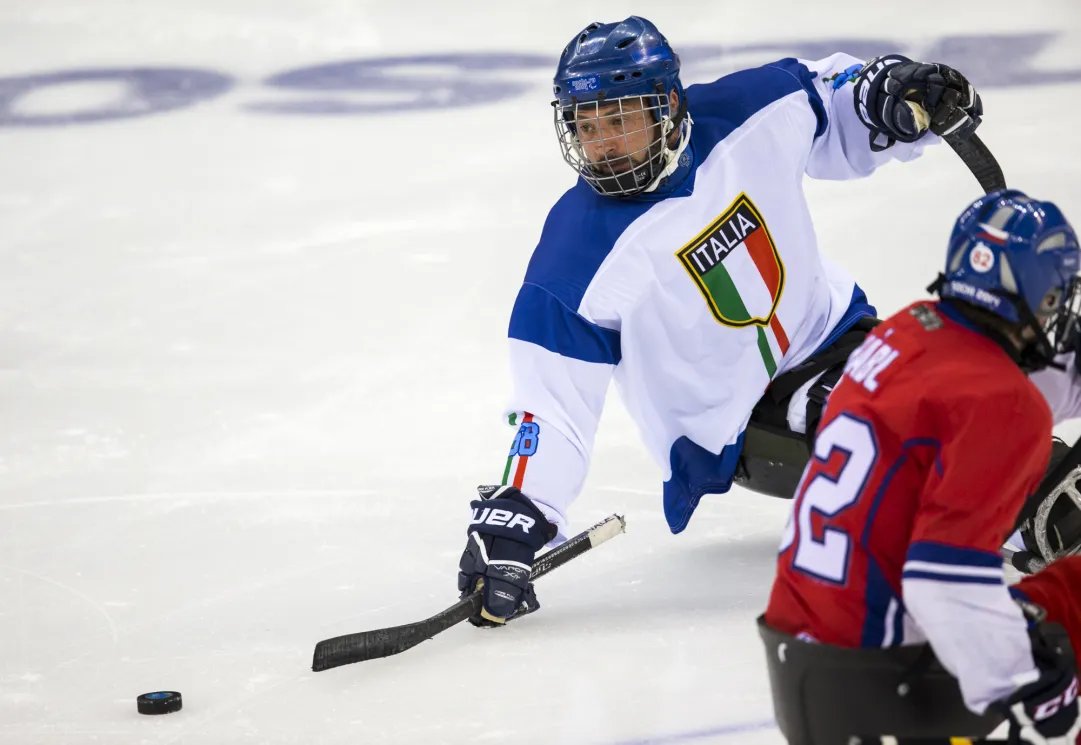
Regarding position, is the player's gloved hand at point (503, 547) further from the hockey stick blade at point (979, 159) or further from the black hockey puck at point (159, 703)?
the hockey stick blade at point (979, 159)

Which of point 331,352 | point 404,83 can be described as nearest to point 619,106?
point 331,352

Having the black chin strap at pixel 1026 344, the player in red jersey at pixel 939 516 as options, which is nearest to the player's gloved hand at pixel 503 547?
the player in red jersey at pixel 939 516

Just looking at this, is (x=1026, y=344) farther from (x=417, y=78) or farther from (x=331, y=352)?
(x=417, y=78)

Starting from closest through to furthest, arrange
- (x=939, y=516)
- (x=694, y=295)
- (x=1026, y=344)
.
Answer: (x=939, y=516) < (x=1026, y=344) < (x=694, y=295)

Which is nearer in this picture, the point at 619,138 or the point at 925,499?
the point at 925,499

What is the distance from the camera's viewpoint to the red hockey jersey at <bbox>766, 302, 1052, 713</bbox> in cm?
156

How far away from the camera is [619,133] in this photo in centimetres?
266

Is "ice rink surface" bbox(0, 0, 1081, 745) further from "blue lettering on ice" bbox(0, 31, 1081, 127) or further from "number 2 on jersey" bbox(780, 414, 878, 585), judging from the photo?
"number 2 on jersey" bbox(780, 414, 878, 585)

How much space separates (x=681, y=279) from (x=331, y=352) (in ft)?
6.23

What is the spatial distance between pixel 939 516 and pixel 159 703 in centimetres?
139

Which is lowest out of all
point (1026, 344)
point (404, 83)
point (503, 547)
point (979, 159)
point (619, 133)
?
point (503, 547)

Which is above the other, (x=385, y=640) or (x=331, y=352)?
(x=331, y=352)

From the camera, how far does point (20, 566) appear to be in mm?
3100

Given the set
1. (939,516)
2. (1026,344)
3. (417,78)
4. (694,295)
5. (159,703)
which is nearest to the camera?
(939,516)
